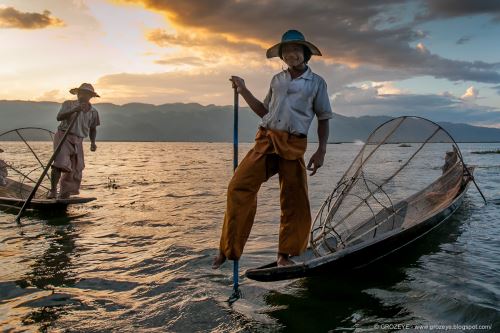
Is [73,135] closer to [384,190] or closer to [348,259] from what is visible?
[384,190]

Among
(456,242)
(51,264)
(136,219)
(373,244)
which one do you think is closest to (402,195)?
(456,242)

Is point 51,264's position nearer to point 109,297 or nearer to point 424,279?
point 109,297

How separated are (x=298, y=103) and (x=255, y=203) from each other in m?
1.18

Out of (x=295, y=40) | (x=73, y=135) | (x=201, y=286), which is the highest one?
(x=295, y=40)

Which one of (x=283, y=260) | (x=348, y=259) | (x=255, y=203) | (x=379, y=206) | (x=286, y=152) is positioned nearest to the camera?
(x=286, y=152)

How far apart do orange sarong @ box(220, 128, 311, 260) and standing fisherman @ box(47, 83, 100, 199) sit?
18.8 feet

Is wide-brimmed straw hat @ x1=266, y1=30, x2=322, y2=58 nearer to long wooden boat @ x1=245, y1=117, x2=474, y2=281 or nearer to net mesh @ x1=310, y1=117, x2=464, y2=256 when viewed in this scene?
net mesh @ x1=310, y1=117, x2=464, y2=256

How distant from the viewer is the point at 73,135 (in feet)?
31.7

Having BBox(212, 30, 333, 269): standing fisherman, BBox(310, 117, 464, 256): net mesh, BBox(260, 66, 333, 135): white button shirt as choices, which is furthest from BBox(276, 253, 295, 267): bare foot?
BBox(260, 66, 333, 135): white button shirt

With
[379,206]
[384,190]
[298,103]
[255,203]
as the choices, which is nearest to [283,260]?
[255,203]

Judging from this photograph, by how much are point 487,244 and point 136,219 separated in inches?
301

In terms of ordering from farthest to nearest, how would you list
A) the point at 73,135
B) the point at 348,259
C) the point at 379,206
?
the point at 73,135 → the point at 379,206 → the point at 348,259

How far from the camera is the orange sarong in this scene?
4395mm

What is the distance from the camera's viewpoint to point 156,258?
21.4 ft
